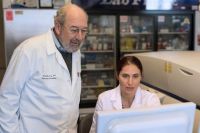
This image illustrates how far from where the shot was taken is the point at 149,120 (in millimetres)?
1034

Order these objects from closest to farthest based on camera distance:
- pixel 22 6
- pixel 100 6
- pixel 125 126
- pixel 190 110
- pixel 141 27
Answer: pixel 125 126, pixel 190 110, pixel 22 6, pixel 100 6, pixel 141 27

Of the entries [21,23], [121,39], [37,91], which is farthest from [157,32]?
[37,91]

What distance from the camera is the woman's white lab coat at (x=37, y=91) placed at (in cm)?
169

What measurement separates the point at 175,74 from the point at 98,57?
12.4 feet

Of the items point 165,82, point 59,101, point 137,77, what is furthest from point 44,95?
point 165,82

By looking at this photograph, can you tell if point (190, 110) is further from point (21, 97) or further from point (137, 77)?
point (21, 97)

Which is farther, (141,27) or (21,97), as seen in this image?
(141,27)

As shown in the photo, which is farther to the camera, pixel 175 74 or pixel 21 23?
pixel 21 23

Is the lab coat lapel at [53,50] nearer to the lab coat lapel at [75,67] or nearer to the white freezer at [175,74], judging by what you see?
the lab coat lapel at [75,67]

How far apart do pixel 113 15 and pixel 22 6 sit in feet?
7.78

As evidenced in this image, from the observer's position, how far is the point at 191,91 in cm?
177

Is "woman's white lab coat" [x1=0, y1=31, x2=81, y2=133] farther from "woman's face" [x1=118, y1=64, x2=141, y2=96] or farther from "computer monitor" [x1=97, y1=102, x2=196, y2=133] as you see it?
"computer monitor" [x1=97, y1=102, x2=196, y2=133]

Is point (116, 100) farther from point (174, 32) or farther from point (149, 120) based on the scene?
point (174, 32)

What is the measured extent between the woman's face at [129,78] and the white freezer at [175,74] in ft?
0.65
